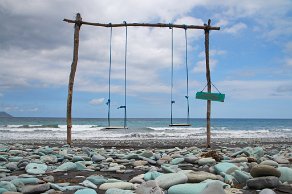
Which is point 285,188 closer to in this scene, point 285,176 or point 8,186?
point 285,176

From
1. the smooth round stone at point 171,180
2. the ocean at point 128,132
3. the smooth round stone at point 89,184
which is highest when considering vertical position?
the smooth round stone at point 171,180

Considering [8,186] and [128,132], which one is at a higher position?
[8,186]

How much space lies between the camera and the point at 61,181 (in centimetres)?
431

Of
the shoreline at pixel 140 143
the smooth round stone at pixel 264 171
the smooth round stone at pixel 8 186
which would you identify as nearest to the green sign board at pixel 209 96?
the shoreline at pixel 140 143

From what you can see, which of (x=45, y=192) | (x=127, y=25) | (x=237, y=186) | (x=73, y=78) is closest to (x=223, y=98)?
(x=127, y=25)

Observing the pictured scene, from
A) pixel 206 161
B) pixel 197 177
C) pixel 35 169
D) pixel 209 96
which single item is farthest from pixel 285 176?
pixel 209 96

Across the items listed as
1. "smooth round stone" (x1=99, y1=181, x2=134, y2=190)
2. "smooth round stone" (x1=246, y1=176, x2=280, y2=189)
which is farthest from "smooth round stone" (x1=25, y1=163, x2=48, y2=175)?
"smooth round stone" (x1=246, y1=176, x2=280, y2=189)

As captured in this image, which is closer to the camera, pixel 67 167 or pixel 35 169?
pixel 35 169

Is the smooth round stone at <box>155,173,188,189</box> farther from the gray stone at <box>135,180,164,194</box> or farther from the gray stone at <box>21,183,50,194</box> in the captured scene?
the gray stone at <box>21,183,50,194</box>

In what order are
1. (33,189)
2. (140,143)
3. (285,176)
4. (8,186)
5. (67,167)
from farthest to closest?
(140,143) < (67,167) < (285,176) < (8,186) < (33,189)

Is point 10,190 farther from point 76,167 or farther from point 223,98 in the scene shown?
point 223,98

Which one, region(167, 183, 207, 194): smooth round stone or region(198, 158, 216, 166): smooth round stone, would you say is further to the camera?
region(198, 158, 216, 166): smooth round stone

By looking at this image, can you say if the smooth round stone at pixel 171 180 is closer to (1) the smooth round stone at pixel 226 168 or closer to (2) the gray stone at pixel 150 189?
(2) the gray stone at pixel 150 189

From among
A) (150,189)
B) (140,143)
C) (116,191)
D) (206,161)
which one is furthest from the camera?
(140,143)
